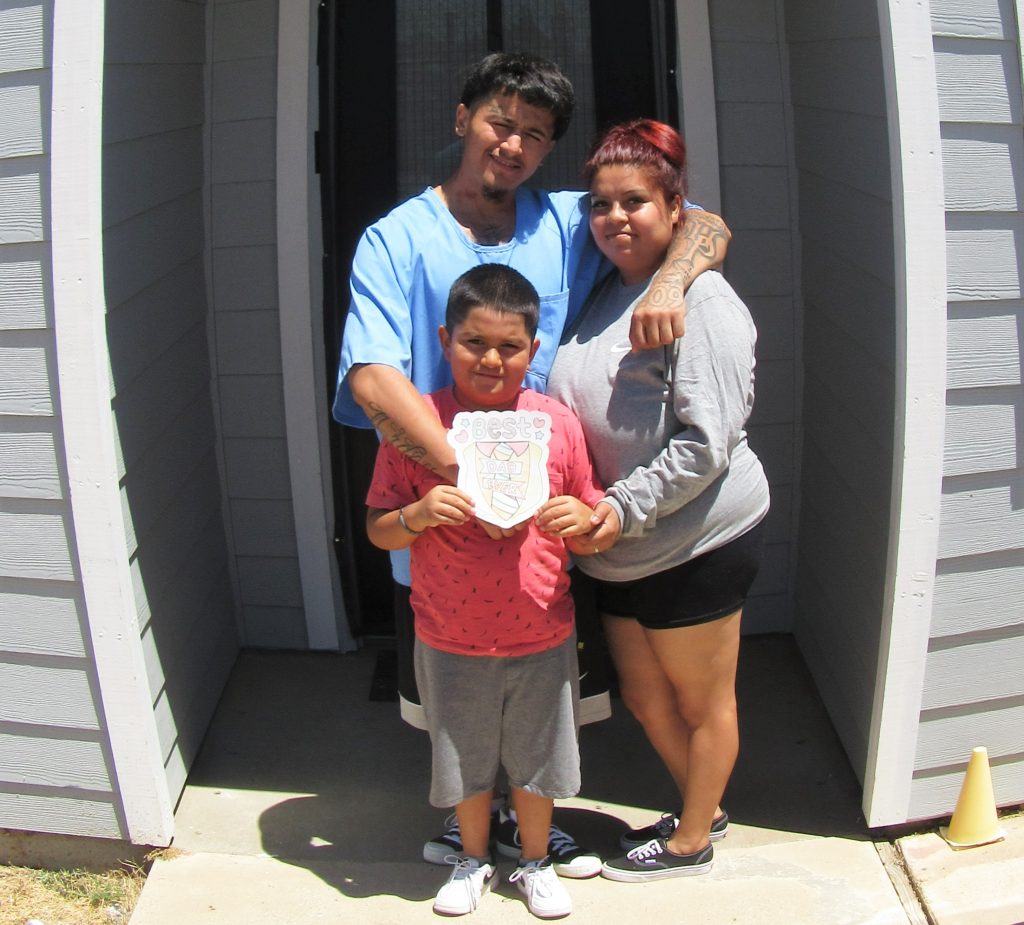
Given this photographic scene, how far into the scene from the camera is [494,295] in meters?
2.22

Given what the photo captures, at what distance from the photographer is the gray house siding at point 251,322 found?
338 cm

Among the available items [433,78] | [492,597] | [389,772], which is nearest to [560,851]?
[389,772]

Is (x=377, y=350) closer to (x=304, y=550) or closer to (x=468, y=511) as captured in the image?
(x=468, y=511)

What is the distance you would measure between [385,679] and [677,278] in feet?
6.10

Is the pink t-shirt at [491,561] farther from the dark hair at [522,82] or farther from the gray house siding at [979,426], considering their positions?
the gray house siding at [979,426]

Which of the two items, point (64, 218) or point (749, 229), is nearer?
point (64, 218)

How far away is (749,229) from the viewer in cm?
345

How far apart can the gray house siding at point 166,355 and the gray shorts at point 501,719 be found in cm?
79

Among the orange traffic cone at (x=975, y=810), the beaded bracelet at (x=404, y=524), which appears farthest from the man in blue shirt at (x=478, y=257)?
the orange traffic cone at (x=975, y=810)

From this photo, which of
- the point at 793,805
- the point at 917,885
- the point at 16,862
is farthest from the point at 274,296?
the point at 917,885

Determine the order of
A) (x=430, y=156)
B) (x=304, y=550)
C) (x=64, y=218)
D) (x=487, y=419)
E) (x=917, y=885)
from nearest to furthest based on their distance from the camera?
(x=487, y=419) → (x=64, y=218) → (x=917, y=885) → (x=430, y=156) → (x=304, y=550)

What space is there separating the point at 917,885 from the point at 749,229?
1.83 meters

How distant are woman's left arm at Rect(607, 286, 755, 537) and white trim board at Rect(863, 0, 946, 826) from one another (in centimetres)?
38

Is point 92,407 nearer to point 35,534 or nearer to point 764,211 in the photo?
point 35,534
